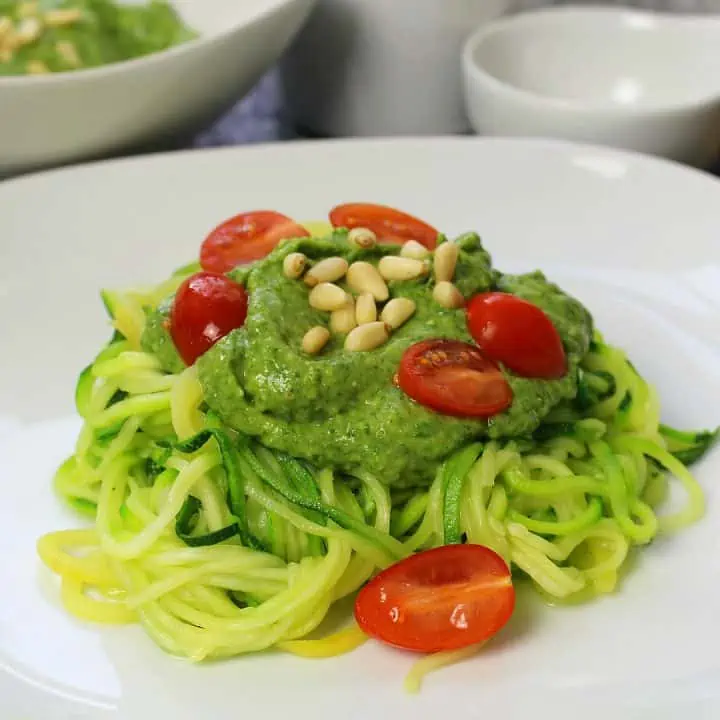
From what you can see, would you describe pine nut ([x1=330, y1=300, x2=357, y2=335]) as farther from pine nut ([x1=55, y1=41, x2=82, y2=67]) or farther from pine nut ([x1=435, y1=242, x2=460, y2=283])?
pine nut ([x1=55, y1=41, x2=82, y2=67])

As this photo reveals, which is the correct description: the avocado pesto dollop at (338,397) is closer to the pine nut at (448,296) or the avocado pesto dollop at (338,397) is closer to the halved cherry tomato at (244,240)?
the pine nut at (448,296)

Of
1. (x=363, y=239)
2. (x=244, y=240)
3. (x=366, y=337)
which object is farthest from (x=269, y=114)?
(x=366, y=337)

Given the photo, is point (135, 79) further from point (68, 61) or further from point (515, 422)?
point (515, 422)


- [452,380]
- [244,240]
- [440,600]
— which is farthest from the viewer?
[244,240]

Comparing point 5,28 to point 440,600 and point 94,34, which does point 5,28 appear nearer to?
point 94,34

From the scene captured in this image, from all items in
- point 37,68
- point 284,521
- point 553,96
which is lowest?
point 553,96

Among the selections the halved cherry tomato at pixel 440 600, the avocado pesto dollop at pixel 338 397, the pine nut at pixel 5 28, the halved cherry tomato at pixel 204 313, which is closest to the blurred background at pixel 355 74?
the pine nut at pixel 5 28
